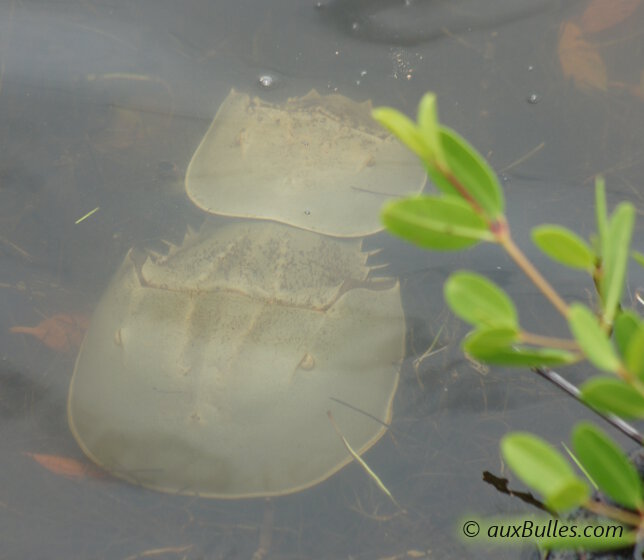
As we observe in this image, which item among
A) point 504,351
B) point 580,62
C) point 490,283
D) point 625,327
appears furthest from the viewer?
point 580,62

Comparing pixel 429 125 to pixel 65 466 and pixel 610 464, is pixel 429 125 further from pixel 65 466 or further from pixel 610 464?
pixel 65 466

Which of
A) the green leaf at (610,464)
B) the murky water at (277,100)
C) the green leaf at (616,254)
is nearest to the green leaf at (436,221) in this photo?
the green leaf at (616,254)

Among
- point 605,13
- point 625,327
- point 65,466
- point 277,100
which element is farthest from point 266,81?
point 625,327

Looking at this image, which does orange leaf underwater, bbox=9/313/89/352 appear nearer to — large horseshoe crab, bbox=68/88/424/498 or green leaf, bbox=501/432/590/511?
large horseshoe crab, bbox=68/88/424/498

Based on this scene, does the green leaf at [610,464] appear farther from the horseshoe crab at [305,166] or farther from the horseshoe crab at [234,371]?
the horseshoe crab at [305,166]

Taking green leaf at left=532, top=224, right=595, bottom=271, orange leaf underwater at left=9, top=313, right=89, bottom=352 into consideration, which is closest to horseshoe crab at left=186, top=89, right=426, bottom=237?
orange leaf underwater at left=9, top=313, right=89, bottom=352

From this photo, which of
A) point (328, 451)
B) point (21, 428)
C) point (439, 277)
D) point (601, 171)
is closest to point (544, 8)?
point (601, 171)
